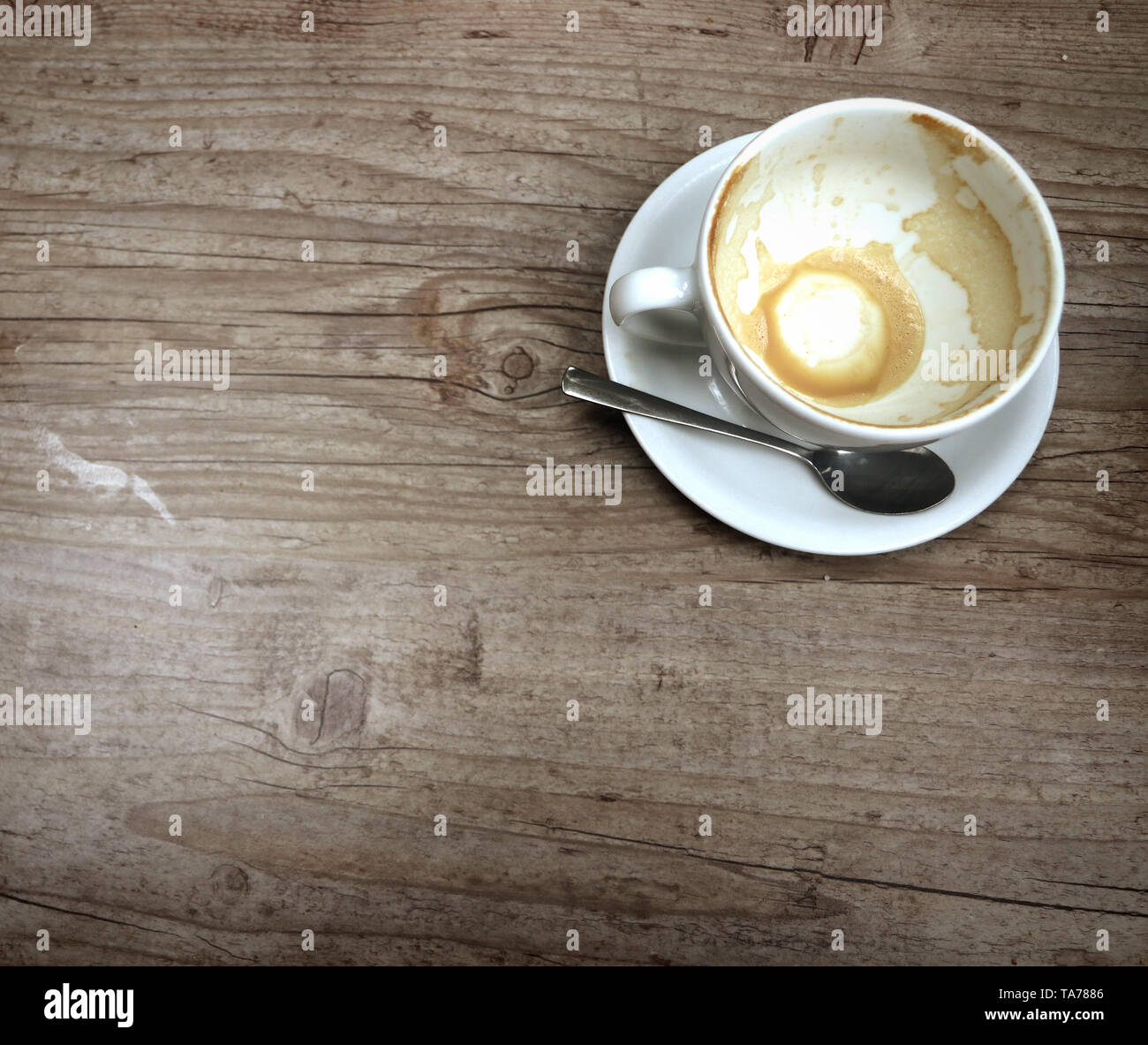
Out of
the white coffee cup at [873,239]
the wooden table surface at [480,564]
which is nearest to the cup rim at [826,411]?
the white coffee cup at [873,239]

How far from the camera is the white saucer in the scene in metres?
0.72

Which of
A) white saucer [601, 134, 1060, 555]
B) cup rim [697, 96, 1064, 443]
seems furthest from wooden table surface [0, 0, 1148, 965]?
cup rim [697, 96, 1064, 443]

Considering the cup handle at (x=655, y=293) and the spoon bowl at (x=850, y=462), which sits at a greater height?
the cup handle at (x=655, y=293)

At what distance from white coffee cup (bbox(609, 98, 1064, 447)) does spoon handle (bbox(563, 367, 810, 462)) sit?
0.04 meters

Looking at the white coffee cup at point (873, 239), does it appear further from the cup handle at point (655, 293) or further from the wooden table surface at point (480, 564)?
the wooden table surface at point (480, 564)

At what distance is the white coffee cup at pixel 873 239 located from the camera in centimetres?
64

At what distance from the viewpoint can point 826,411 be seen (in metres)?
0.65

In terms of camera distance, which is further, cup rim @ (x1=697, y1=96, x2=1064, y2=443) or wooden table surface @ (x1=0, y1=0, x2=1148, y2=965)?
wooden table surface @ (x1=0, y1=0, x2=1148, y2=965)

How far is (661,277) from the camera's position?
0.66m

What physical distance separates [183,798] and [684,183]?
2.32 feet

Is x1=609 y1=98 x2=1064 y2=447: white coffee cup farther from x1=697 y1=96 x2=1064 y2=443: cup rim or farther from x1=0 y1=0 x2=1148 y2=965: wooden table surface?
x1=0 y1=0 x2=1148 y2=965: wooden table surface

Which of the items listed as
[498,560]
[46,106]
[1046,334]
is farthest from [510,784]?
[46,106]

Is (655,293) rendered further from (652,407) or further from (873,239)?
(873,239)

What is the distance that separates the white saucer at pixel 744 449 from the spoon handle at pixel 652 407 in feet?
0.04
